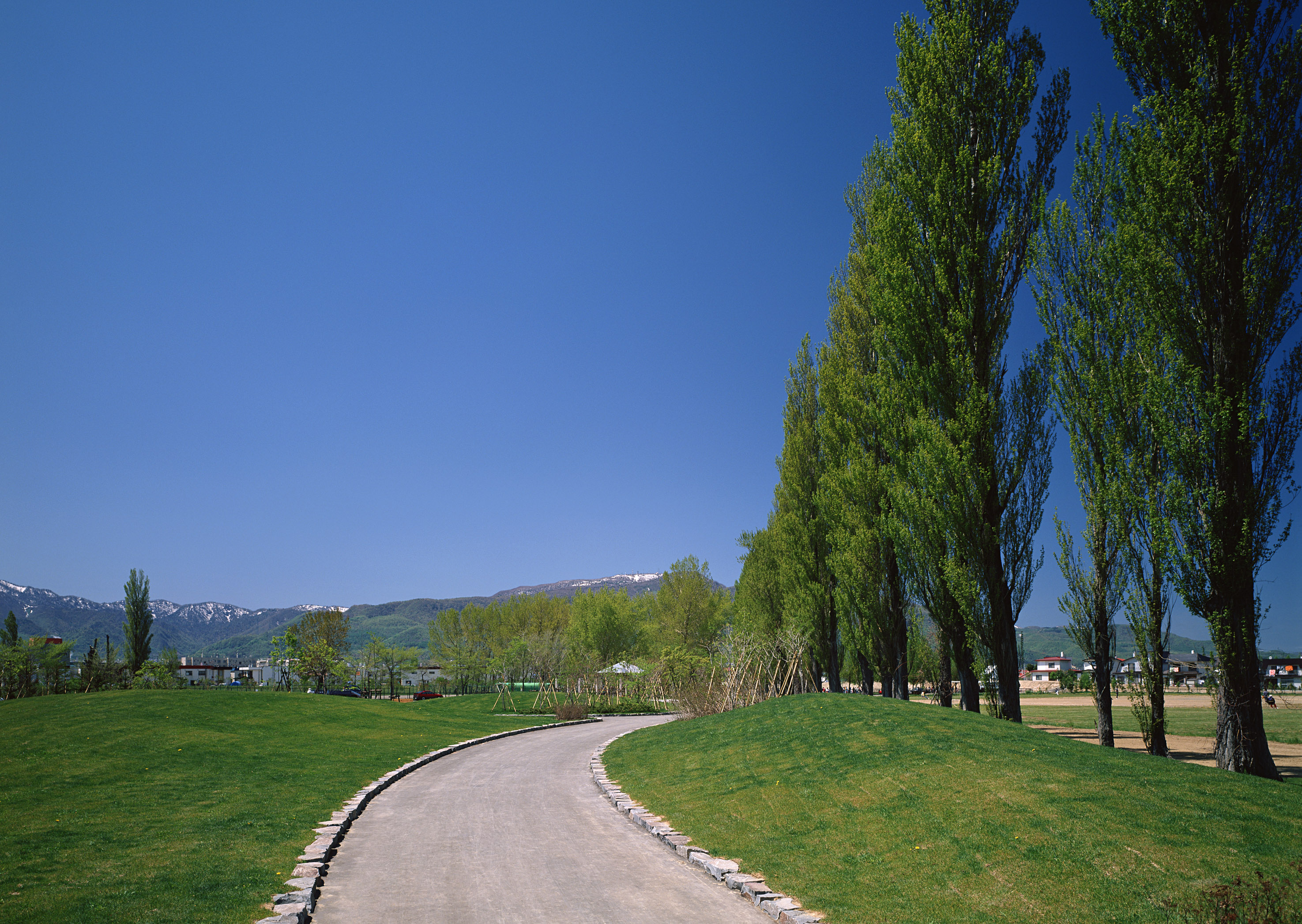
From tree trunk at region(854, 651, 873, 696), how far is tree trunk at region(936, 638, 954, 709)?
3.07m

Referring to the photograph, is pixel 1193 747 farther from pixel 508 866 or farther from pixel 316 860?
pixel 316 860

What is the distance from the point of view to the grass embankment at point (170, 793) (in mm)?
6926

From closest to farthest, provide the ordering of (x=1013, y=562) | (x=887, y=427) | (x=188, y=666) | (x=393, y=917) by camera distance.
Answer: (x=393, y=917), (x=1013, y=562), (x=887, y=427), (x=188, y=666)

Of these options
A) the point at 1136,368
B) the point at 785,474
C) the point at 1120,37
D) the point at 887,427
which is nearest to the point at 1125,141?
the point at 1120,37

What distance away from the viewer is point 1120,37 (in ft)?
38.8

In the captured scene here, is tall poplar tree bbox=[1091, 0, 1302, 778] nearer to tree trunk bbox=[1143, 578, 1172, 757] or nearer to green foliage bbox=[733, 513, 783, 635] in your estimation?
tree trunk bbox=[1143, 578, 1172, 757]

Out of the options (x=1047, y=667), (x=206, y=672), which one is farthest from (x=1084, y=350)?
(x=1047, y=667)

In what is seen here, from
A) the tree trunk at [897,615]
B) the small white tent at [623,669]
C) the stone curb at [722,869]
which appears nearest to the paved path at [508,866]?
the stone curb at [722,869]

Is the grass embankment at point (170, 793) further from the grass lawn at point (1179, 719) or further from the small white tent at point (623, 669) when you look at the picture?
the grass lawn at point (1179, 719)

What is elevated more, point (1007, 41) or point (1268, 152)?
point (1007, 41)

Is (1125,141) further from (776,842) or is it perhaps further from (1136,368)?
(776,842)

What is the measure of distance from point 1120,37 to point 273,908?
665 inches

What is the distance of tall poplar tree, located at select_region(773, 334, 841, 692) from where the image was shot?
2583 centimetres

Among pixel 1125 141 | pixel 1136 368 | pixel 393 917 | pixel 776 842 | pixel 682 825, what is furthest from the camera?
pixel 1136 368
